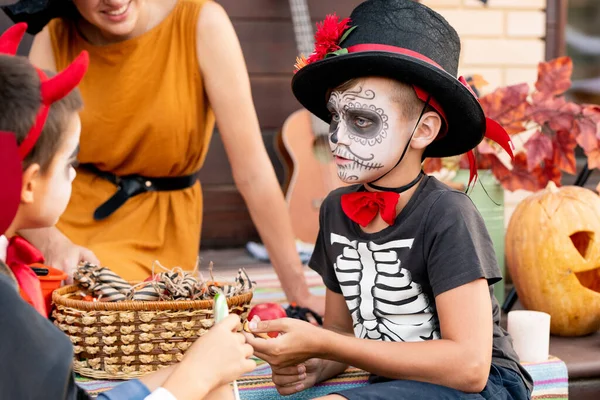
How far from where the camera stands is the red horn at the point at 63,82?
1204 millimetres

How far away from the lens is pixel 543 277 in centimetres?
231

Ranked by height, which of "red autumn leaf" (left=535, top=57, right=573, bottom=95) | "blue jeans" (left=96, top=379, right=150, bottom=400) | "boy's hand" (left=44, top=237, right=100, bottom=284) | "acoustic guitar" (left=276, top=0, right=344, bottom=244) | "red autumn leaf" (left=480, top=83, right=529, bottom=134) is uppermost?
"red autumn leaf" (left=535, top=57, right=573, bottom=95)

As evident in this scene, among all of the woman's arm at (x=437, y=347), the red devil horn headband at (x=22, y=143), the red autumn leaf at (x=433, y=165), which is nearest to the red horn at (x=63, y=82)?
the red devil horn headband at (x=22, y=143)

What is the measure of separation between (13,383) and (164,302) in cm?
64

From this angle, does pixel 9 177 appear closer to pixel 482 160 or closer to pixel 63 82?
pixel 63 82

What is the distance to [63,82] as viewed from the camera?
3.96ft

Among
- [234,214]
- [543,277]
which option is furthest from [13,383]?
[234,214]

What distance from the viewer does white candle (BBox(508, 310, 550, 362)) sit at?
2098 millimetres

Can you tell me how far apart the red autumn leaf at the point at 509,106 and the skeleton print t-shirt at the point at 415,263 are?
81cm

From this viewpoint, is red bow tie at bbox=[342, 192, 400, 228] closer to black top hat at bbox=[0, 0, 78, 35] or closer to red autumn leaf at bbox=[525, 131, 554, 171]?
red autumn leaf at bbox=[525, 131, 554, 171]

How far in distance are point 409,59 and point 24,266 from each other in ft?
2.73

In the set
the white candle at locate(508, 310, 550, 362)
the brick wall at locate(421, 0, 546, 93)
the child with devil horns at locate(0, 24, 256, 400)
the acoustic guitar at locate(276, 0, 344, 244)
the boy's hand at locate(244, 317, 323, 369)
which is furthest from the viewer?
the brick wall at locate(421, 0, 546, 93)

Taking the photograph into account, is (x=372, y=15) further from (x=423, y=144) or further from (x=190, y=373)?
(x=190, y=373)

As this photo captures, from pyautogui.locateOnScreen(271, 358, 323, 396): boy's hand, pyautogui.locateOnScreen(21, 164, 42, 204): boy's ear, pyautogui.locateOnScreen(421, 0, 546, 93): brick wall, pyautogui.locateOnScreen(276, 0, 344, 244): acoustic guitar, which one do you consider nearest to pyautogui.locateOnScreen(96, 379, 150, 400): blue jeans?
pyautogui.locateOnScreen(21, 164, 42, 204): boy's ear
